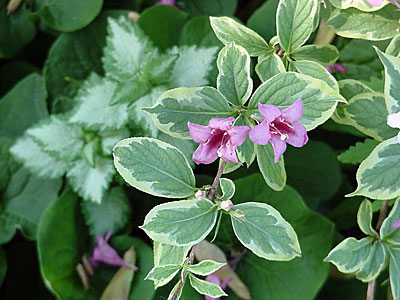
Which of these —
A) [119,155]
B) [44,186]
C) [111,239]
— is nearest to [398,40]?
[119,155]

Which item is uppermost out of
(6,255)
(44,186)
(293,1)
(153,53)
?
(293,1)

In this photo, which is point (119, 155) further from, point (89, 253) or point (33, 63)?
point (33, 63)

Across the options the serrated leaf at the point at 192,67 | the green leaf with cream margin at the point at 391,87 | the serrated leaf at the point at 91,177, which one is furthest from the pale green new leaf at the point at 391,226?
the serrated leaf at the point at 91,177

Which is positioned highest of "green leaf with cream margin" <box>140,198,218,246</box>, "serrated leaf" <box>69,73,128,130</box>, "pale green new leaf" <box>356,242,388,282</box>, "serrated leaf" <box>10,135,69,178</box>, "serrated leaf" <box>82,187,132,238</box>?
"green leaf with cream margin" <box>140,198,218,246</box>

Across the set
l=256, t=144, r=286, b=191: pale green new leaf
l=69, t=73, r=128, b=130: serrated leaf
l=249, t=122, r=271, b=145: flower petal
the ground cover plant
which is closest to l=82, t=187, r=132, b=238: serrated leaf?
the ground cover plant

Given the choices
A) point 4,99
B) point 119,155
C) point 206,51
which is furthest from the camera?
point 4,99

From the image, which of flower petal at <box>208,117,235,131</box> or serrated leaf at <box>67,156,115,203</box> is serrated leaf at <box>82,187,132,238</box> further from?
flower petal at <box>208,117,235,131</box>

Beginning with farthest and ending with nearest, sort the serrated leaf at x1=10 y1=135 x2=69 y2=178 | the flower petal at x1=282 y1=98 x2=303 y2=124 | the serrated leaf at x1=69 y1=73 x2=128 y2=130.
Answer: the serrated leaf at x1=10 y1=135 x2=69 y2=178, the serrated leaf at x1=69 y1=73 x2=128 y2=130, the flower petal at x1=282 y1=98 x2=303 y2=124

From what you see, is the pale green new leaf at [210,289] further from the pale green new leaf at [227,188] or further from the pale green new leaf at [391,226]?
the pale green new leaf at [391,226]
